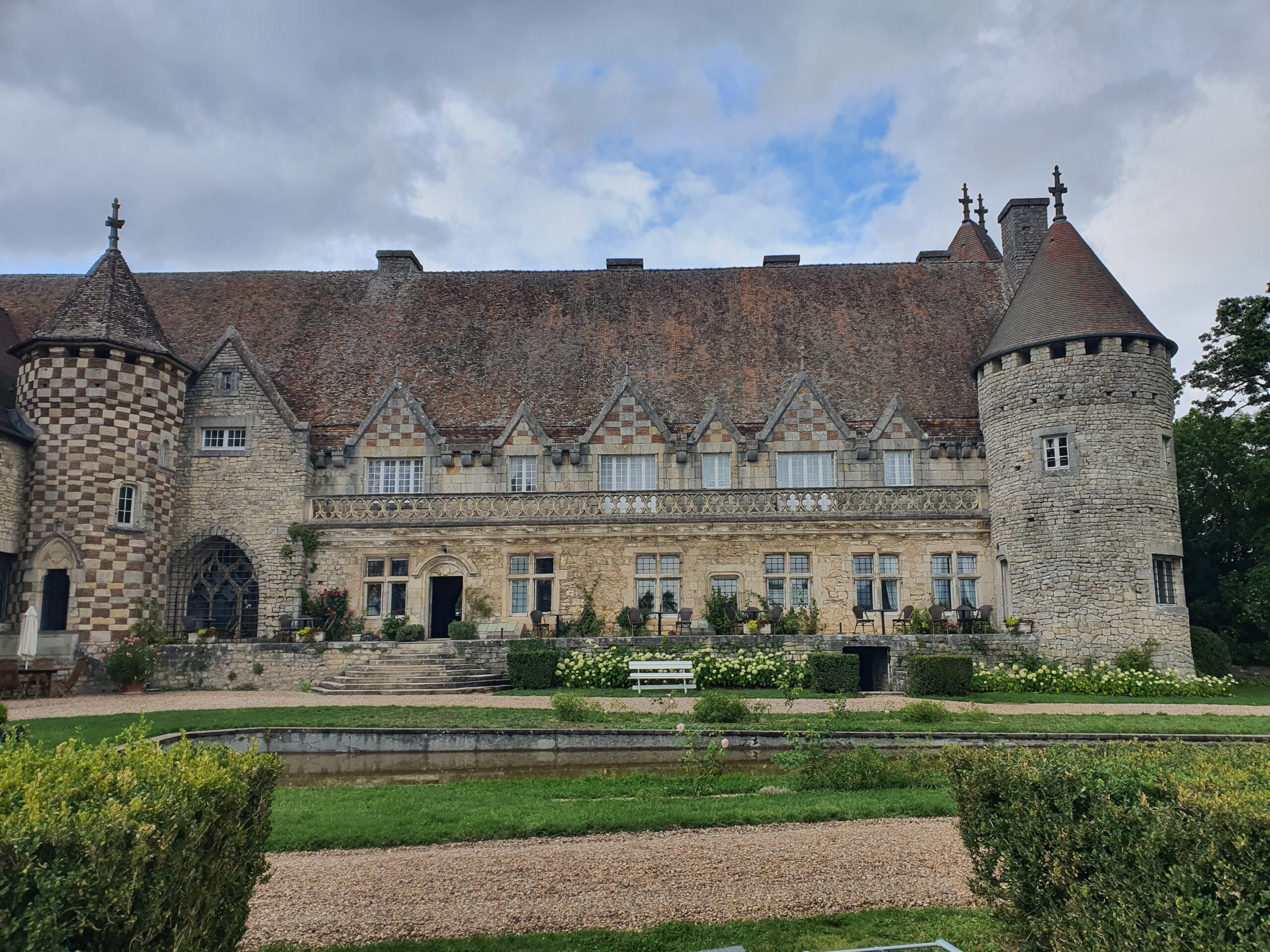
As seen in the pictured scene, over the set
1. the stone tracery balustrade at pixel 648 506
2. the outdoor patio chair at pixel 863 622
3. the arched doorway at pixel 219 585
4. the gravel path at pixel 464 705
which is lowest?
the gravel path at pixel 464 705

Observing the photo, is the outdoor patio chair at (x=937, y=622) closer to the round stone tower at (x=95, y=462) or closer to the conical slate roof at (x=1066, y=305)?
the conical slate roof at (x=1066, y=305)

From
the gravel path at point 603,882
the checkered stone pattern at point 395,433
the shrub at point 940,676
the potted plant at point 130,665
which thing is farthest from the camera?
the checkered stone pattern at point 395,433

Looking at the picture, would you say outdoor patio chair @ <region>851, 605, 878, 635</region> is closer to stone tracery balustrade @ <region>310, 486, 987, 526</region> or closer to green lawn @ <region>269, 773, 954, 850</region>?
stone tracery balustrade @ <region>310, 486, 987, 526</region>

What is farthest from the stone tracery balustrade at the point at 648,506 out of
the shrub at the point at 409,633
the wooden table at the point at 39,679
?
the wooden table at the point at 39,679

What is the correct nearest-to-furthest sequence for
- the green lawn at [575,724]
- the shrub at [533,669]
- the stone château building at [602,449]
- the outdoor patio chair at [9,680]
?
the green lawn at [575,724] → the outdoor patio chair at [9,680] → the shrub at [533,669] → the stone château building at [602,449]

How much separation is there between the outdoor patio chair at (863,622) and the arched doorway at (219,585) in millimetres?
15353

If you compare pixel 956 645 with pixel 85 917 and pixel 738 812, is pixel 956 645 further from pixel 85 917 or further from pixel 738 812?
pixel 85 917

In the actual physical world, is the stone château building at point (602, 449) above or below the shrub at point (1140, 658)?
above

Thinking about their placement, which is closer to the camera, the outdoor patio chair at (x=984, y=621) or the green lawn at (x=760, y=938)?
the green lawn at (x=760, y=938)

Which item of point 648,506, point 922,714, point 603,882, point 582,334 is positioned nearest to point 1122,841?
point 603,882

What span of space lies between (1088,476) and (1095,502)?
0.63m

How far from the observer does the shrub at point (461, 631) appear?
22156mm

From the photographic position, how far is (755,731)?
12.2 metres

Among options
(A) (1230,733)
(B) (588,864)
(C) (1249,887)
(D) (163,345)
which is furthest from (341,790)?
(D) (163,345)
